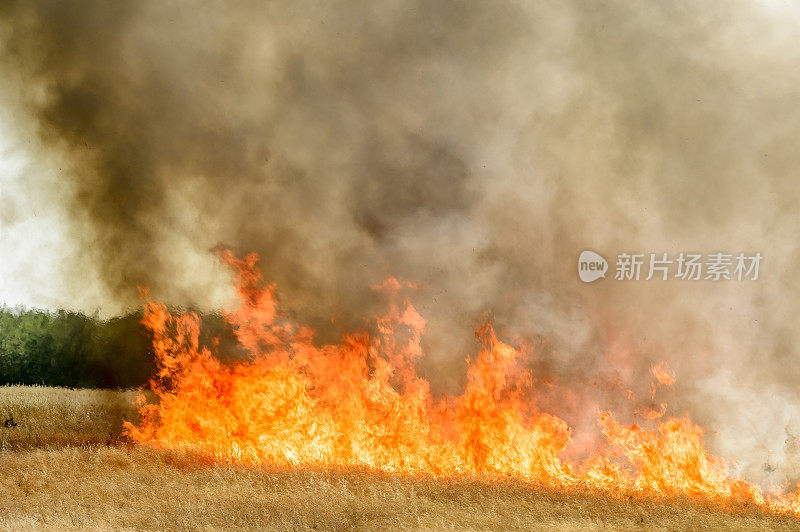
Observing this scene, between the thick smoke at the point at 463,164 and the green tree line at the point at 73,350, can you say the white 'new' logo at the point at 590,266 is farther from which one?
the green tree line at the point at 73,350

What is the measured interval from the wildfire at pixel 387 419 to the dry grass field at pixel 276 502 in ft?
1.36

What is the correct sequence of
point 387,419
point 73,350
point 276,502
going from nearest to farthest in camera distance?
point 276,502
point 387,419
point 73,350

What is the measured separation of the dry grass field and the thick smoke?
165cm

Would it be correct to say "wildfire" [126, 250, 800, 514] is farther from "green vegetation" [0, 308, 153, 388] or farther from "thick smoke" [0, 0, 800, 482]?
"green vegetation" [0, 308, 153, 388]

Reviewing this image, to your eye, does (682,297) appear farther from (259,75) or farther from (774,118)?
(259,75)

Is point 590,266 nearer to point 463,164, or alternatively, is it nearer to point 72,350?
point 463,164

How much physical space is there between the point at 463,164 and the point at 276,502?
14.0 feet

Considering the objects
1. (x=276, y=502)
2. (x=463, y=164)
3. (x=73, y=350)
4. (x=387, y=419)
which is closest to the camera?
(x=276, y=502)

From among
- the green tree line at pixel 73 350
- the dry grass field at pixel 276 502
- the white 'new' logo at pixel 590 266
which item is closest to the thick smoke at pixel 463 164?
the white 'new' logo at pixel 590 266

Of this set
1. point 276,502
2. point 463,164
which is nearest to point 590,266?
point 463,164

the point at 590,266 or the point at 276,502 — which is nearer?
the point at 276,502

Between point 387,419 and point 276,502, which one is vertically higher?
point 387,419

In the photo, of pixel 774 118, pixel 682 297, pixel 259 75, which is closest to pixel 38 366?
pixel 259 75

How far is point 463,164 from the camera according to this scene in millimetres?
7988
